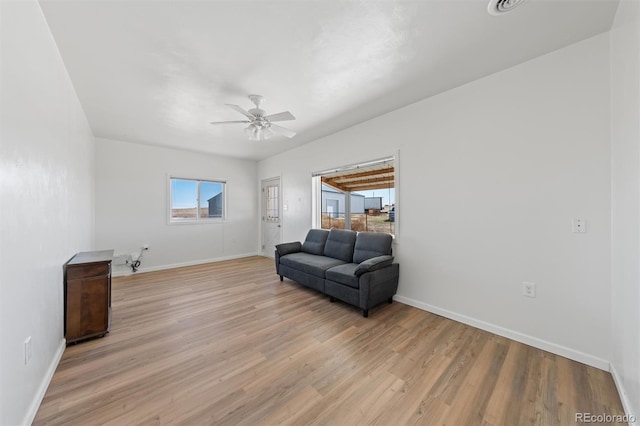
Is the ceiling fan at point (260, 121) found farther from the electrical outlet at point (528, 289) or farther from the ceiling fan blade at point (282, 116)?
the electrical outlet at point (528, 289)

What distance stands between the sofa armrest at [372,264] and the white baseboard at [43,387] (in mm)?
2632

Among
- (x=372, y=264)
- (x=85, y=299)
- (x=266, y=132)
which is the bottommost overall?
(x=85, y=299)

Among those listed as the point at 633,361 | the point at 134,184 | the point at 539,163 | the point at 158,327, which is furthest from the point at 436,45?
the point at 134,184

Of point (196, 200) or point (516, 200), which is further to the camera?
point (196, 200)

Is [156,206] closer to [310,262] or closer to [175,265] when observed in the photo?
[175,265]

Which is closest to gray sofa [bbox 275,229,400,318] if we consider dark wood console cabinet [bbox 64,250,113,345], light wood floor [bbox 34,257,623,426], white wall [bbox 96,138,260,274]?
light wood floor [bbox 34,257,623,426]

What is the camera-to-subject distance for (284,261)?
407 centimetres

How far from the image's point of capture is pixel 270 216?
638 centimetres

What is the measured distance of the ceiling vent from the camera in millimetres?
1601

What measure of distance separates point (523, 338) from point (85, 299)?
4285 millimetres

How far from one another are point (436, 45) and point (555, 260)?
2.19 m

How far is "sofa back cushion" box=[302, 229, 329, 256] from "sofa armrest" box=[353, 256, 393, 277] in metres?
1.39

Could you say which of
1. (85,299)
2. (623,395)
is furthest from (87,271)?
(623,395)

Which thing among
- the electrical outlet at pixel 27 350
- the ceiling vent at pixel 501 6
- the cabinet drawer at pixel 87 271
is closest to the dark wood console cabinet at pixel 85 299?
the cabinet drawer at pixel 87 271
